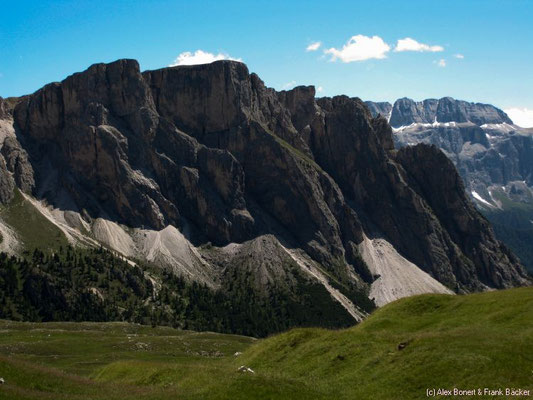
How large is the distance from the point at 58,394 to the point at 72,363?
212ft

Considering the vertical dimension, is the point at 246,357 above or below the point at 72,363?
above

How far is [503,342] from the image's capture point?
47156mm

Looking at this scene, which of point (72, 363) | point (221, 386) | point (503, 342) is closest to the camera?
point (221, 386)

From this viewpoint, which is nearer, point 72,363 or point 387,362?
point 387,362

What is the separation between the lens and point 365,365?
49594 millimetres

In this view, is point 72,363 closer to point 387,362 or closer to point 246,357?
point 246,357

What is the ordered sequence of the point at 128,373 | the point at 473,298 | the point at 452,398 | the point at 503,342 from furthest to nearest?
the point at 473,298 < the point at 128,373 < the point at 503,342 < the point at 452,398

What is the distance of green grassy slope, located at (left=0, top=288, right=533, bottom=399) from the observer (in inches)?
1686

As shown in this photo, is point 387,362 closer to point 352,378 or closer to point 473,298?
point 352,378

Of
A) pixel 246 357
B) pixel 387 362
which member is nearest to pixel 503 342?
pixel 387 362

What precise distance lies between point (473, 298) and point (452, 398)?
1194 inches

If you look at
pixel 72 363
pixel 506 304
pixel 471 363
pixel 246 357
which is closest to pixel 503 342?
pixel 471 363

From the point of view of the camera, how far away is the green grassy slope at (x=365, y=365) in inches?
1686

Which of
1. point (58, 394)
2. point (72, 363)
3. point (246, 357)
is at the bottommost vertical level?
point (72, 363)
